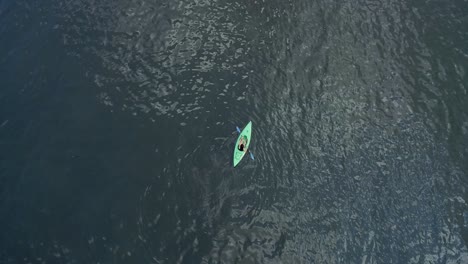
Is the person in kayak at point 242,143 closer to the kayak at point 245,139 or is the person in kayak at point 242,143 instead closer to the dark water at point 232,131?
the kayak at point 245,139

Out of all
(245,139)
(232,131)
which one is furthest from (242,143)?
(232,131)

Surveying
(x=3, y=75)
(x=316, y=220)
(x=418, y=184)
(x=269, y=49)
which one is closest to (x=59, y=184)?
(x=3, y=75)

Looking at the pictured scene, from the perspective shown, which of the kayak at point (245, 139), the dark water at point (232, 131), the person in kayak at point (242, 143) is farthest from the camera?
the person in kayak at point (242, 143)

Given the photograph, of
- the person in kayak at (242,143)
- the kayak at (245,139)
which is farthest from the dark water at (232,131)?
the person in kayak at (242,143)

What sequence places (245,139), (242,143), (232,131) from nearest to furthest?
(242,143), (245,139), (232,131)

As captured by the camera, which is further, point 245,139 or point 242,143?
point 245,139

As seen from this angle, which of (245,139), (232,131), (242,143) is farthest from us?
(232,131)

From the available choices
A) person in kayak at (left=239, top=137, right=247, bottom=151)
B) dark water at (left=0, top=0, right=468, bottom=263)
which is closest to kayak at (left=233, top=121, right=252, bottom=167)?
person in kayak at (left=239, top=137, right=247, bottom=151)

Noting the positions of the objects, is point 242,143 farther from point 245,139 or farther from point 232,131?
point 232,131

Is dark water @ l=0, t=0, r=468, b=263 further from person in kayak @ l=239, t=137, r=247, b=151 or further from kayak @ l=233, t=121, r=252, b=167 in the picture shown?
person in kayak @ l=239, t=137, r=247, b=151
